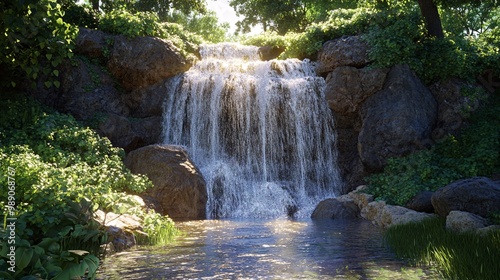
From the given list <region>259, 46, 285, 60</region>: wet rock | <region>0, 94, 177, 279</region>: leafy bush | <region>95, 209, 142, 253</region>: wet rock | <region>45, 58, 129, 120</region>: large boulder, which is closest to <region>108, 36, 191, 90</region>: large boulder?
<region>45, 58, 129, 120</region>: large boulder

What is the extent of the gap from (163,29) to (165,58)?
6.58 feet

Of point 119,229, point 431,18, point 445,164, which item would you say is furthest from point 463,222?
point 431,18

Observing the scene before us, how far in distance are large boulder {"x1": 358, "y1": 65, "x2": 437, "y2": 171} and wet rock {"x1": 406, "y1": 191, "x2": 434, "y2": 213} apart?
134 inches

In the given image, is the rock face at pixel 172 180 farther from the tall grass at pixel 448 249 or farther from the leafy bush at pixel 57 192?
the tall grass at pixel 448 249

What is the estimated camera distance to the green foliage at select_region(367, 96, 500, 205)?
1338 cm

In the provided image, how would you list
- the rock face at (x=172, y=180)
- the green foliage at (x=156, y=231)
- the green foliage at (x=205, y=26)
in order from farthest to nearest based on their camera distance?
the green foliage at (x=205, y=26) < the rock face at (x=172, y=180) < the green foliage at (x=156, y=231)

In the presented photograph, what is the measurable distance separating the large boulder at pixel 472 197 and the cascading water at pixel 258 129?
698 centimetres

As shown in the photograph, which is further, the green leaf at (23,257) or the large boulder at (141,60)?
the large boulder at (141,60)

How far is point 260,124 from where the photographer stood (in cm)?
1806

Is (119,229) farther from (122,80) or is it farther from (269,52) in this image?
(269,52)

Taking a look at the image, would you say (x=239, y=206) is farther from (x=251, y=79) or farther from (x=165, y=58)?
(x=165, y=58)

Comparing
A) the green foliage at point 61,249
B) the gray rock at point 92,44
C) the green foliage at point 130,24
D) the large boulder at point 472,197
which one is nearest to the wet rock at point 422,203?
the large boulder at point 472,197

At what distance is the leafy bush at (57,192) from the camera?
4.88 metres

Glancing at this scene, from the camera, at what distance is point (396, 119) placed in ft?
52.0
